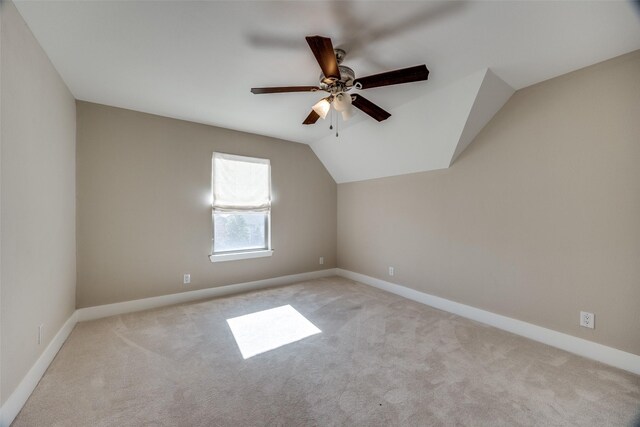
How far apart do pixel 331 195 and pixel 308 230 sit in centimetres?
83

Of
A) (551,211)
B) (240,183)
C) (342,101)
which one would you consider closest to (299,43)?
(342,101)

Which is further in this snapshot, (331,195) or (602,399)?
(331,195)

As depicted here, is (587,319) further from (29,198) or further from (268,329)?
(29,198)

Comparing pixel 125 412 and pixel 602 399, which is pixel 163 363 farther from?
pixel 602 399

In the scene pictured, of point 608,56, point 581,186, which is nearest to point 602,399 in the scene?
point 581,186

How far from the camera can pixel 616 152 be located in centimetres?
203

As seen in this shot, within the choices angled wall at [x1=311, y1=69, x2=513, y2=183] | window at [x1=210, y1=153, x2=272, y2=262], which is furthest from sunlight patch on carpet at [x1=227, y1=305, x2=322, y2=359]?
angled wall at [x1=311, y1=69, x2=513, y2=183]

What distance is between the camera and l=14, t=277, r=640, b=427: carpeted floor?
1524 mm

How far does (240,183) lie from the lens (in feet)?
12.7

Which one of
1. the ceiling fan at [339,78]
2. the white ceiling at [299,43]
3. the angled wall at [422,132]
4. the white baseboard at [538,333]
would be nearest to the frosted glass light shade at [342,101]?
the ceiling fan at [339,78]

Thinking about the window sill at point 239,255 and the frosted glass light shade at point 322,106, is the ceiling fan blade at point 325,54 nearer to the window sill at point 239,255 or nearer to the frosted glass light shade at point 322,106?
the frosted glass light shade at point 322,106

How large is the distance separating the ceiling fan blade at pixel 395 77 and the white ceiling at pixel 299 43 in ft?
0.93

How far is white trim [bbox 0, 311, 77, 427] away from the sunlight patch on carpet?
1.32 meters

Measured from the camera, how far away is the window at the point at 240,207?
370 centimetres
